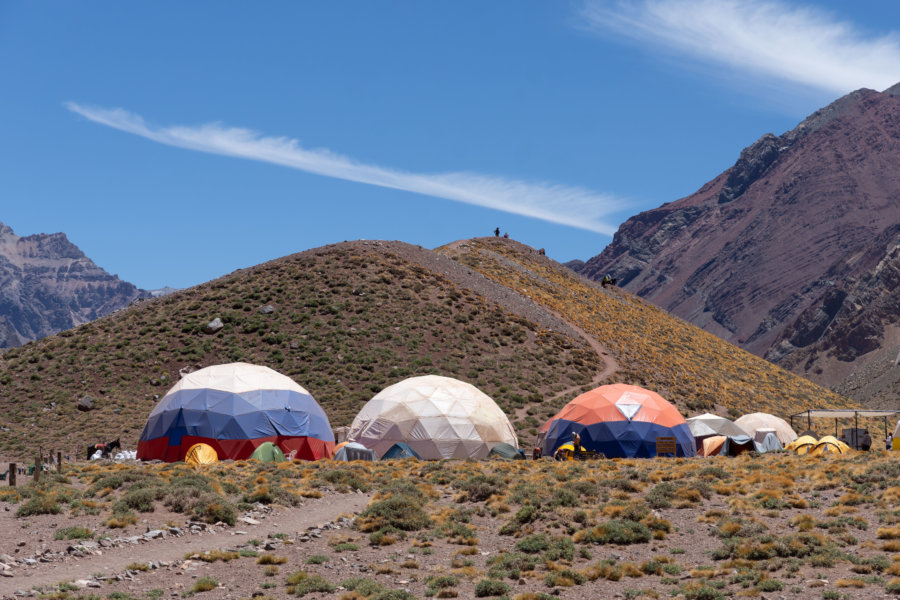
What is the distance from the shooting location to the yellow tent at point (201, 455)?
37156 millimetres

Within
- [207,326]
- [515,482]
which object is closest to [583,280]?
[207,326]

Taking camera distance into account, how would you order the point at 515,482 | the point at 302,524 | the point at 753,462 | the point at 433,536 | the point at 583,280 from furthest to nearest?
the point at 583,280, the point at 753,462, the point at 515,482, the point at 302,524, the point at 433,536

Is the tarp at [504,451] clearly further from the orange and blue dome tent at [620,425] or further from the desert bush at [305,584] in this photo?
the desert bush at [305,584]

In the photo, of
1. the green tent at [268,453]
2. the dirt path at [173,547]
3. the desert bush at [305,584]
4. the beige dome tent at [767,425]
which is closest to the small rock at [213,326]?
the green tent at [268,453]

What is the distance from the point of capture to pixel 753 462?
32.3m

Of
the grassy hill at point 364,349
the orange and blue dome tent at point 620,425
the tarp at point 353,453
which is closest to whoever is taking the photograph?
the tarp at point 353,453

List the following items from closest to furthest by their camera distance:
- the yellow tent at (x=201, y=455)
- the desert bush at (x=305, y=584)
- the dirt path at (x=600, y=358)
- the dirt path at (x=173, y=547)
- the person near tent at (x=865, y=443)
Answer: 1. the desert bush at (x=305, y=584)
2. the dirt path at (x=173, y=547)
3. the yellow tent at (x=201, y=455)
4. the person near tent at (x=865, y=443)
5. the dirt path at (x=600, y=358)

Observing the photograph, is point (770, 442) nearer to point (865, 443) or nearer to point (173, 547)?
point (865, 443)

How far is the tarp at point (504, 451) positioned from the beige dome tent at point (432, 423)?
30 cm

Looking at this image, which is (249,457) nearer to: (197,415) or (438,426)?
(197,415)

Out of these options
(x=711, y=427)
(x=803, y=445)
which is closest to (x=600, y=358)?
(x=711, y=427)

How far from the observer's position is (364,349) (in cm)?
6769

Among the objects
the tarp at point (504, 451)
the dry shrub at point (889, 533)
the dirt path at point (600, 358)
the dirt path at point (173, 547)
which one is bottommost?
the dirt path at point (173, 547)

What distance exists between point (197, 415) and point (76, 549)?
20.0 meters
